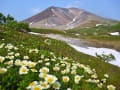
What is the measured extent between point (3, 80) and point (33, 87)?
32.3 inches

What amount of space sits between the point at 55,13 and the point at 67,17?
1634cm

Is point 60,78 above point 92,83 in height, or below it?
above

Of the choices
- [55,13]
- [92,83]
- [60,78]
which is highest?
[55,13]

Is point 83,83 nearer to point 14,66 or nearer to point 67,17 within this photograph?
point 14,66

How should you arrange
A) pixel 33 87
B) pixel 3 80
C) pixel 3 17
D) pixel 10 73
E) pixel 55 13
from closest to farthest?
pixel 33 87 → pixel 3 80 → pixel 10 73 → pixel 3 17 → pixel 55 13

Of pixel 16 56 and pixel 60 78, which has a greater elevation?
pixel 16 56

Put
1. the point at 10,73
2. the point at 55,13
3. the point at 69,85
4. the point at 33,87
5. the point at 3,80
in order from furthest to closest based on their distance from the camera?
the point at 55,13
the point at 69,85
the point at 10,73
the point at 3,80
the point at 33,87

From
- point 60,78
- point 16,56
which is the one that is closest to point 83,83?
point 60,78

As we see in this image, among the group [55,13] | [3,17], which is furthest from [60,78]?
[55,13]

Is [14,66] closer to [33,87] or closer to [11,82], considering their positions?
[11,82]

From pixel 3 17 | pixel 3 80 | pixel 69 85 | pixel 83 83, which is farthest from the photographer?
pixel 3 17

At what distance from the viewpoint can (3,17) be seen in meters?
46.0

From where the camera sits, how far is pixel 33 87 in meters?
2.46

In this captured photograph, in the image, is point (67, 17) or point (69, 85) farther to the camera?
point (67, 17)
